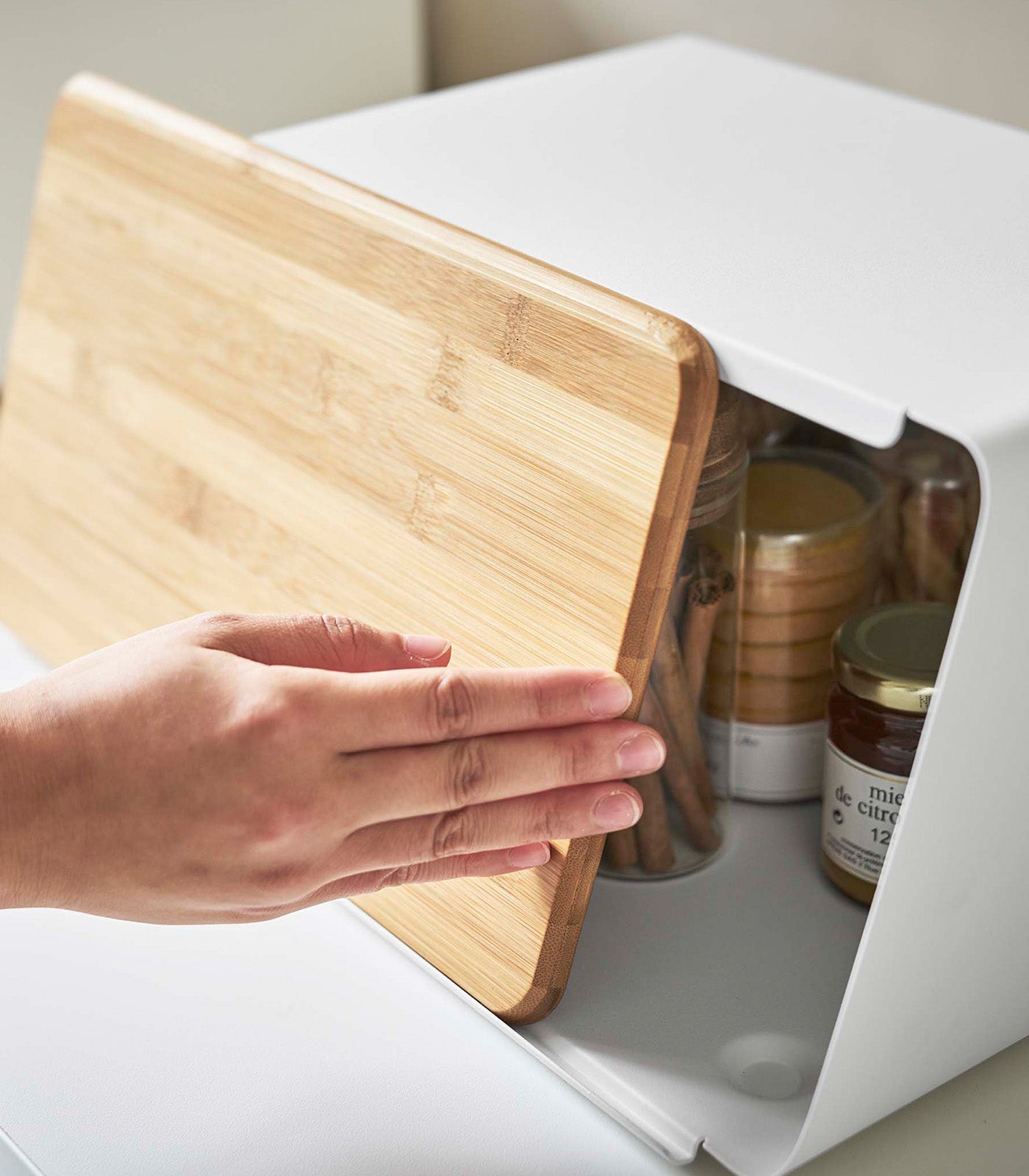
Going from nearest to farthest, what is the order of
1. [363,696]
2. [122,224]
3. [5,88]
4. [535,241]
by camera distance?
[363,696], [535,241], [122,224], [5,88]

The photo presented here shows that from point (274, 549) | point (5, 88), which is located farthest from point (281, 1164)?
point (5, 88)

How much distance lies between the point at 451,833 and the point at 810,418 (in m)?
0.20

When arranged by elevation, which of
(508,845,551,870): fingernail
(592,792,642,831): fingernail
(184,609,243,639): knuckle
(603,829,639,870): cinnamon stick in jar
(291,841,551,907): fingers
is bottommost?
(603,829,639,870): cinnamon stick in jar

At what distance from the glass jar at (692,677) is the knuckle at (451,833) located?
126mm

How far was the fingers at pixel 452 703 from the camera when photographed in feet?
1.58

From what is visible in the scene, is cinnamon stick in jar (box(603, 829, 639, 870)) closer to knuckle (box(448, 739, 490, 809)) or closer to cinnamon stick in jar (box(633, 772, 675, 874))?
cinnamon stick in jar (box(633, 772, 675, 874))

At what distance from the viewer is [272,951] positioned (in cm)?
62

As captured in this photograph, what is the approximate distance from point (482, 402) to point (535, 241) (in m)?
0.09

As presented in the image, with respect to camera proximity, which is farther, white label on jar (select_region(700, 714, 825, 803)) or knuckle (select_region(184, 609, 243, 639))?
white label on jar (select_region(700, 714, 825, 803))

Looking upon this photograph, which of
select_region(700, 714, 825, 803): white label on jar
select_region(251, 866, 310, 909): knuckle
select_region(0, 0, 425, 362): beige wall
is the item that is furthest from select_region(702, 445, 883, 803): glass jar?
select_region(0, 0, 425, 362): beige wall

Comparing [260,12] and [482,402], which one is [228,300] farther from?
[260,12]

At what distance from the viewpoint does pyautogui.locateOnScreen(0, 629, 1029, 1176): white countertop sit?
0.52 m

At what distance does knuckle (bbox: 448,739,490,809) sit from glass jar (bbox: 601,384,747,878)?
0.12m

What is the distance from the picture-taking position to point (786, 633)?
2.23 feet
